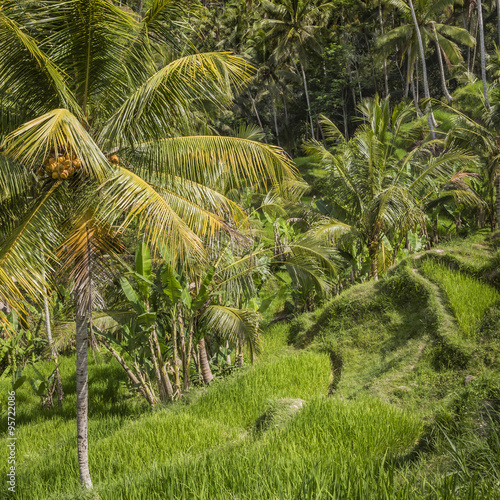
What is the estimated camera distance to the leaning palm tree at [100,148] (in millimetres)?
3635

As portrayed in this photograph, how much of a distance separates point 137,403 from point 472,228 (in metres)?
10.4

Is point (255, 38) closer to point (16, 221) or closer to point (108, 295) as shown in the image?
point (108, 295)

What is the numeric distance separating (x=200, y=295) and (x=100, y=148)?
10.8 ft

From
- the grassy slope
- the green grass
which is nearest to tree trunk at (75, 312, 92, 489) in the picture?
the grassy slope

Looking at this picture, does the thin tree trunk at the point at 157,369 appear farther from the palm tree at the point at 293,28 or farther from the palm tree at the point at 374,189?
the palm tree at the point at 293,28

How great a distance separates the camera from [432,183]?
9.39m

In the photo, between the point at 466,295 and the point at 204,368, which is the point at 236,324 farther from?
the point at 466,295

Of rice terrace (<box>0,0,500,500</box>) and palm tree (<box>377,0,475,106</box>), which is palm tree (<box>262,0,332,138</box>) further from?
rice terrace (<box>0,0,500,500</box>)

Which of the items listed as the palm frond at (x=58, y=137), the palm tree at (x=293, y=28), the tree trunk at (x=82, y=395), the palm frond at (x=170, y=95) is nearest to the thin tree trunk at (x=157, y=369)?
the tree trunk at (x=82, y=395)

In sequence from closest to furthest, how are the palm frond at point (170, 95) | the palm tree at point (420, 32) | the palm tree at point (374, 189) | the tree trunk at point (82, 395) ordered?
the palm frond at point (170, 95)
the tree trunk at point (82, 395)
the palm tree at point (374, 189)
the palm tree at point (420, 32)

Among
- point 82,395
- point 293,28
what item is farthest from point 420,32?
point 82,395

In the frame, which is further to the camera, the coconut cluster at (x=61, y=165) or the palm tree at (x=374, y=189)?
the palm tree at (x=374, y=189)

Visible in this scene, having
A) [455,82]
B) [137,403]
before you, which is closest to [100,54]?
[137,403]

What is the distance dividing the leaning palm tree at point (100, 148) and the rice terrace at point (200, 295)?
2cm
